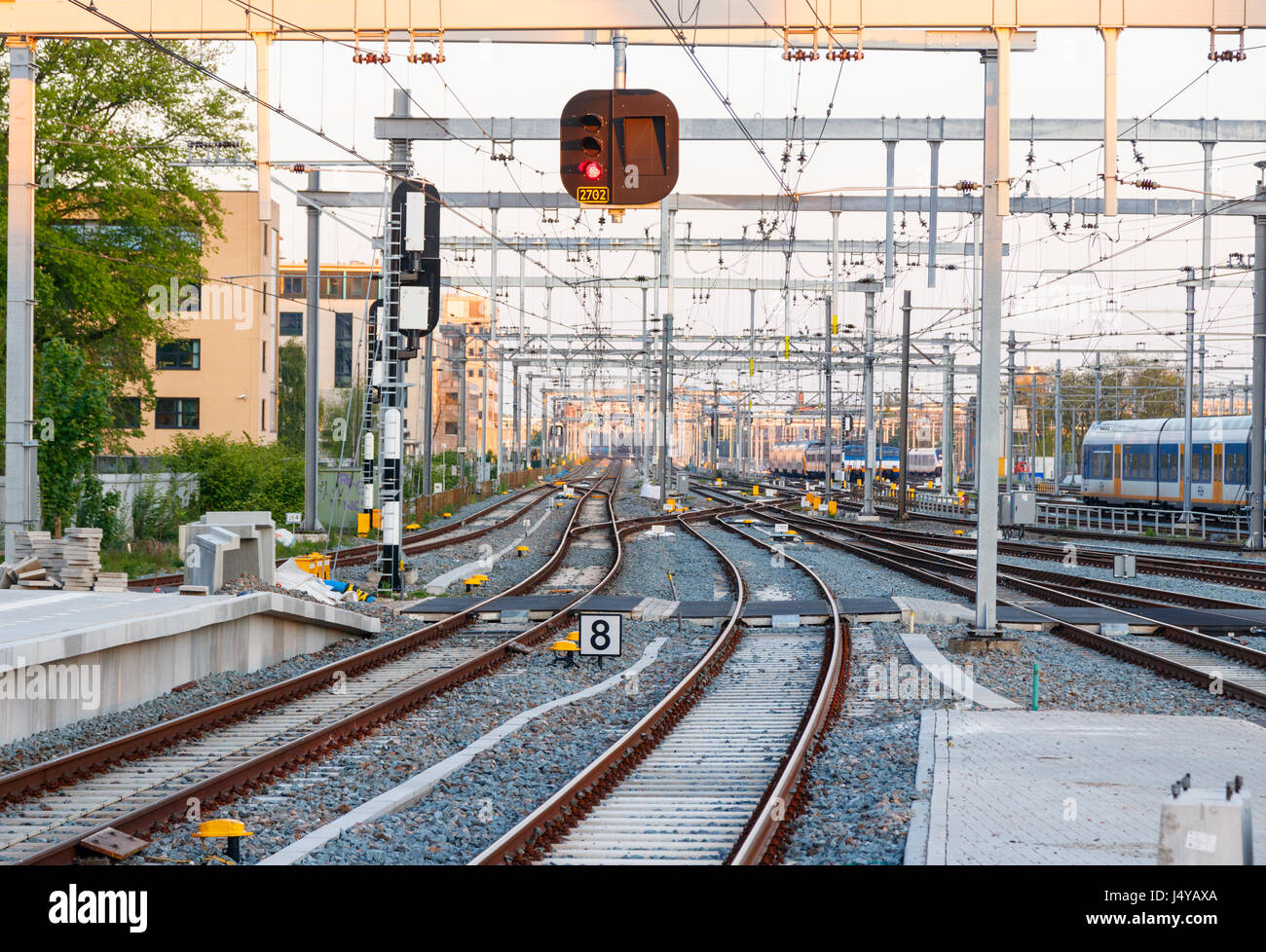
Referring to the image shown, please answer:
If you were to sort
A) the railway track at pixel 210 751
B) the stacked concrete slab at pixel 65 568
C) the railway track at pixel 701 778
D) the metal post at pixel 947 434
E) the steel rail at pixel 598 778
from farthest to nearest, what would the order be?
the metal post at pixel 947 434 → the stacked concrete slab at pixel 65 568 → the railway track at pixel 210 751 → the railway track at pixel 701 778 → the steel rail at pixel 598 778

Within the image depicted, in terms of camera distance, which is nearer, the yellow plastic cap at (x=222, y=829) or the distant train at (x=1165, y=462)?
the yellow plastic cap at (x=222, y=829)


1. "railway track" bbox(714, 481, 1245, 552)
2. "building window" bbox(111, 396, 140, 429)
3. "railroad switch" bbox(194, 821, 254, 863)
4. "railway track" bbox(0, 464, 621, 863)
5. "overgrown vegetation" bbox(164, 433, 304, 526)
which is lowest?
"railway track" bbox(714, 481, 1245, 552)

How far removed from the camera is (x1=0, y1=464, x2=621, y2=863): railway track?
26.8 feet

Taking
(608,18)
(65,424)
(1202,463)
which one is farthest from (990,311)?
(1202,463)

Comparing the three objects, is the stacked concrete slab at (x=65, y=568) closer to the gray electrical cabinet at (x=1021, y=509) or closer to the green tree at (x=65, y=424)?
the green tree at (x=65, y=424)

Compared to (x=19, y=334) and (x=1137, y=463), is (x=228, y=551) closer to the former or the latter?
(x=19, y=334)

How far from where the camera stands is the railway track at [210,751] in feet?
26.8

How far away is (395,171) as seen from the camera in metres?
23.2

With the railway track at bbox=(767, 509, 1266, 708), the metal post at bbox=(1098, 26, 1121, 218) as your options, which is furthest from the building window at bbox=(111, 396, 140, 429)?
the metal post at bbox=(1098, 26, 1121, 218)

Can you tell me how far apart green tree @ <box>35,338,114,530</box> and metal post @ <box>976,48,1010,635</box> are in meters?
15.7

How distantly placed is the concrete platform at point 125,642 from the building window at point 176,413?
4429cm

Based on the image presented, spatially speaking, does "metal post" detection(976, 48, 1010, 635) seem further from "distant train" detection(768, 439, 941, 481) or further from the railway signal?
"distant train" detection(768, 439, 941, 481)

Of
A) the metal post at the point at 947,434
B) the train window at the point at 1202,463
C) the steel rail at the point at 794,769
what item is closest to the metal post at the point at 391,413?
the steel rail at the point at 794,769

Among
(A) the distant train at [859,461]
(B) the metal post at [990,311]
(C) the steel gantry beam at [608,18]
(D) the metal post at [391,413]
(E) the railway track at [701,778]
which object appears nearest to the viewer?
(E) the railway track at [701,778]
